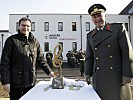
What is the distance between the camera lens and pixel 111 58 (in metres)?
3.24

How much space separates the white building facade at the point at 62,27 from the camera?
111 feet

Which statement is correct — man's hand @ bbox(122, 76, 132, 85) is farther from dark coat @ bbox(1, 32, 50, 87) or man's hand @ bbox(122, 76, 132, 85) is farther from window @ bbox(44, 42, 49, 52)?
window @ bbox(44, 42, 49, 52)

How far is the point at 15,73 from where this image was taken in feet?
12.4

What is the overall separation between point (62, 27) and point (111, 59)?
31.2 meters

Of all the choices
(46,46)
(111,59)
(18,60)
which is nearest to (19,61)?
(18,60)

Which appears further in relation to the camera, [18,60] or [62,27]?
[62,27]

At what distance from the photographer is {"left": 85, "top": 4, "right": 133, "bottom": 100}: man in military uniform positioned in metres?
3.17

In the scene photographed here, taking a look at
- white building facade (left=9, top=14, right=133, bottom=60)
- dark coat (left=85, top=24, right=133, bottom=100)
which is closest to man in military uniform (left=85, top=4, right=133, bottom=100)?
dark coat (left=85, top=24, right=133, bottom=100)

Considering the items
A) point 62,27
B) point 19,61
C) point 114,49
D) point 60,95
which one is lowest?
point 60,95

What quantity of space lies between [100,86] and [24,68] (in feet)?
3.79

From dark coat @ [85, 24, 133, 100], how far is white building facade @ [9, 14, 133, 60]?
30509 millimetres

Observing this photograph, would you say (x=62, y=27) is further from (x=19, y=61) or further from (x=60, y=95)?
(x=60, y=95)

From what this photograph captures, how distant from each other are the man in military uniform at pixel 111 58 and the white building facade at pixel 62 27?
30500mm

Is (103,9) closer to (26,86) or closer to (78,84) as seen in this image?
(78,84)
